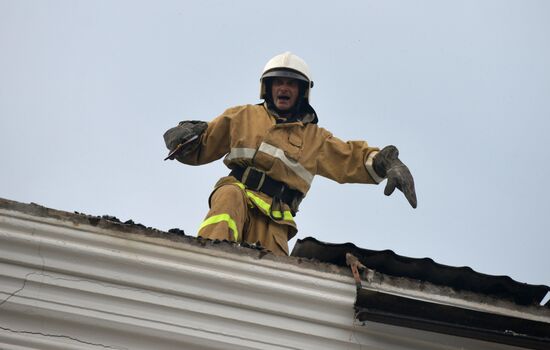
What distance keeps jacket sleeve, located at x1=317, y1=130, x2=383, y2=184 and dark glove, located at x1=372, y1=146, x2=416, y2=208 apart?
133 millimetres

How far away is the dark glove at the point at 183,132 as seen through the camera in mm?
7008

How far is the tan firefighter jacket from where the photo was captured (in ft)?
22.4

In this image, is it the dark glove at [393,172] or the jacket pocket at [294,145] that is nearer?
the dark glove at [393,172]

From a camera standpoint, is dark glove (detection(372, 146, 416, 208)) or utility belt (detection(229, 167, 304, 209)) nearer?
dark glove (detection(372, 146, 416, 208))

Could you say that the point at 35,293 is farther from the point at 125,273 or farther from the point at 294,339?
the point at 294,339

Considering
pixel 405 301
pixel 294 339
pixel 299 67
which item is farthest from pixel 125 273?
pixel 299 67

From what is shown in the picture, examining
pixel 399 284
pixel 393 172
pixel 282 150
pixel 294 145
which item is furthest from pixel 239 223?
pixel 399 284

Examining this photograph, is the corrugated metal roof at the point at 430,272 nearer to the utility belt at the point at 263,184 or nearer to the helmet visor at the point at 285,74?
the utility belt at the point at 263,184

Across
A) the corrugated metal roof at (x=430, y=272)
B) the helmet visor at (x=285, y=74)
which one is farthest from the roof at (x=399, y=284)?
the helmet visor at (x=285, y=74)

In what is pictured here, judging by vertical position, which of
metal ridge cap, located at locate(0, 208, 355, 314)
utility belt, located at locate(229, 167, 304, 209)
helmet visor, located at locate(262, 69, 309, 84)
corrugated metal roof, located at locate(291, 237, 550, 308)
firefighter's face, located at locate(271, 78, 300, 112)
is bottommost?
metal ridge cap, located at locate(0, 208, 355, 314)

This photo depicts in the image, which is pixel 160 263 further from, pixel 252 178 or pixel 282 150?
pixel 282 150

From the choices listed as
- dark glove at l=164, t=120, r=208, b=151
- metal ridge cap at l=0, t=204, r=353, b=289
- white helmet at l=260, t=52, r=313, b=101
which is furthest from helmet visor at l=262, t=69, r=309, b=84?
metal ridge cap at l=0, t=204, r=353, b=289

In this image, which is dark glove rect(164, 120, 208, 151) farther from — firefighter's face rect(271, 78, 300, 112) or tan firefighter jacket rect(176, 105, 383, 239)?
firefighter's face rect(271, 78, 300, 112)

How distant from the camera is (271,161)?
6797 millimetres
